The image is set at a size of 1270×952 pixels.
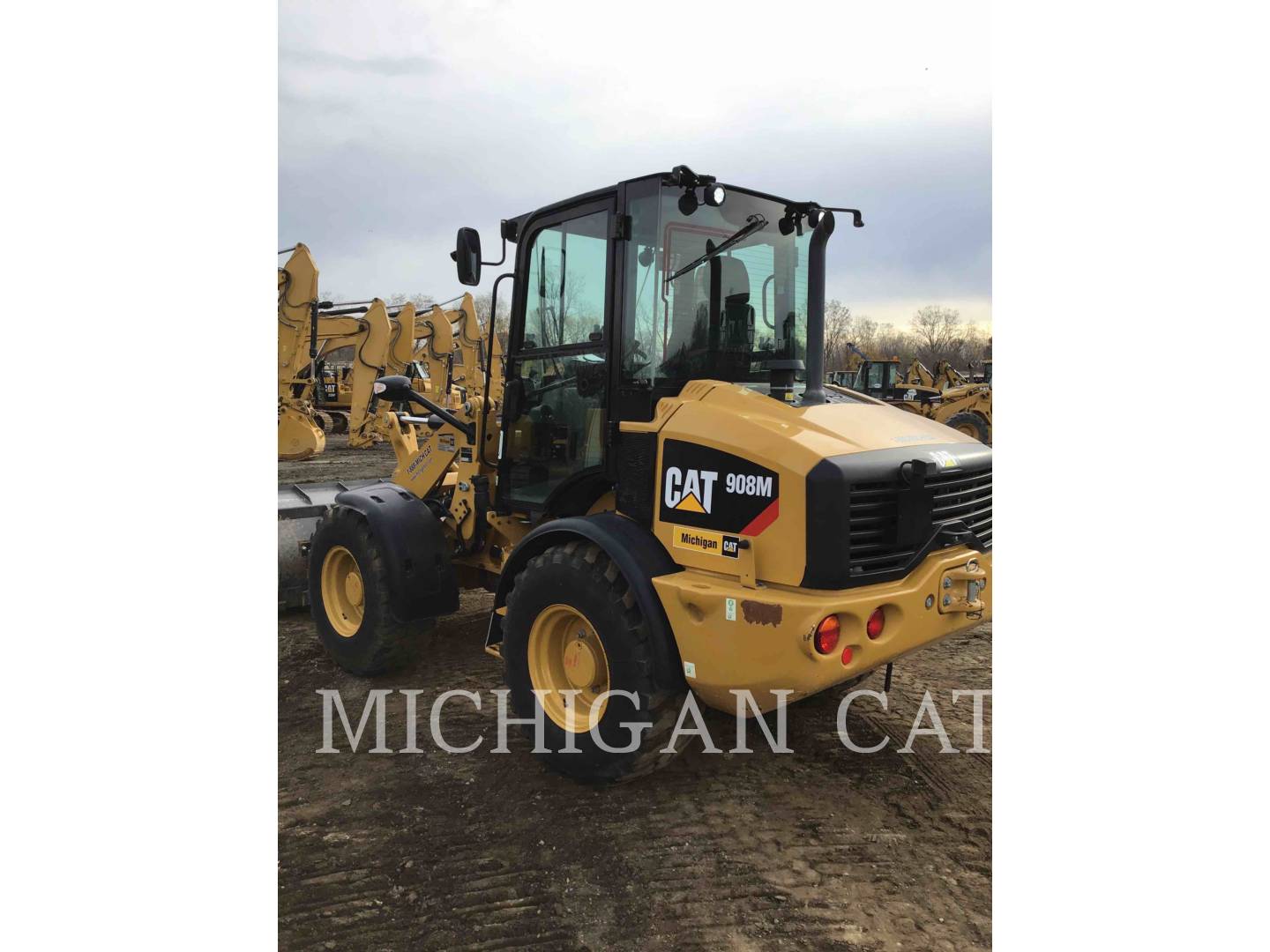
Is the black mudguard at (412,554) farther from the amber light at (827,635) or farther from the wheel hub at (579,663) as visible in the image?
the amber light at (827,635)

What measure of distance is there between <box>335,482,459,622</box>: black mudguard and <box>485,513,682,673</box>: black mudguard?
0.96 metres

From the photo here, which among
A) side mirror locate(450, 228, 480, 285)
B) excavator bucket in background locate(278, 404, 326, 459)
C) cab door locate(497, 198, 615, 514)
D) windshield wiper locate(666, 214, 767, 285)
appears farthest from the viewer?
excavator bucket in background locate(278, 404, 326, 459)

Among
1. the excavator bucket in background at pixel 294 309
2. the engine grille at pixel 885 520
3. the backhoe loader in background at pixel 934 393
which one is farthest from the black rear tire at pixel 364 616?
the backhoe loader in background at pixel 934 393

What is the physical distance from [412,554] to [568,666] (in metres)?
1.36

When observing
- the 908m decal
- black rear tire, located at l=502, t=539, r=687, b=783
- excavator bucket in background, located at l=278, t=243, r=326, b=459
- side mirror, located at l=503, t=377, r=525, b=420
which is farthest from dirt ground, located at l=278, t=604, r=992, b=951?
excavator bucket in background, located at l=278, t=243, r=326, b=459

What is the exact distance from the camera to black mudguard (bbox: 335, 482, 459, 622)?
464 centimetres

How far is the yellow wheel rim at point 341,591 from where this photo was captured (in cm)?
508

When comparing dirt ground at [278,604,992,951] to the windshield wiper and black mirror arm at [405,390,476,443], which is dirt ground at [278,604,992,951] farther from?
the windshield wiper

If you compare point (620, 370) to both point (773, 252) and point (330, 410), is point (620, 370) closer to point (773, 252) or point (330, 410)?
point (773, 252)

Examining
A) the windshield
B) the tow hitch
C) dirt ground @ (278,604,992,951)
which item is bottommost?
dirt ground @ (278,604,992,951)

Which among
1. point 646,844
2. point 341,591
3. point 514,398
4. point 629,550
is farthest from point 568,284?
point 646,844

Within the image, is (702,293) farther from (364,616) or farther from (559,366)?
(364,616)

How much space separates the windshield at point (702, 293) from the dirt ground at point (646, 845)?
5.85ft

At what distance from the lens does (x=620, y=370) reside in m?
3.82
